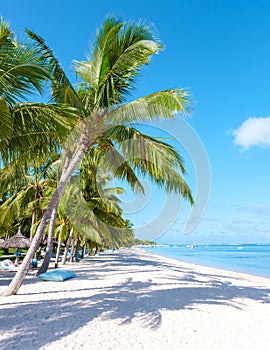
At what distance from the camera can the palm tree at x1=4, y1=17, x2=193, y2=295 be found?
6.78 meters

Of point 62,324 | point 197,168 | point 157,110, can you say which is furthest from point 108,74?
point 62,324

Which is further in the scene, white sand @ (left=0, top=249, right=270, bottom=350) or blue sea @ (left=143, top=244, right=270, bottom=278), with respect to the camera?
blue sea @ (left=143, top=244, right=270, bottom=278)

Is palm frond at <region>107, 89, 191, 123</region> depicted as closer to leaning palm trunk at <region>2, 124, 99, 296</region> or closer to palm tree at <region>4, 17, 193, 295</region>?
palm tree at <region>4, 17, 193, 295</region>

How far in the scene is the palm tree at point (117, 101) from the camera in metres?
6.78

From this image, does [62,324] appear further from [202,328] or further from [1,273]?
[1,273]

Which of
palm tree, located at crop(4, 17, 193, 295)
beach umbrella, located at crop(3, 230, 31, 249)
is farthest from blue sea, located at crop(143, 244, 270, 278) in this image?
palm tree, located at crop(4, 17, 193, 295)

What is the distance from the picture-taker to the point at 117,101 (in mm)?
7863

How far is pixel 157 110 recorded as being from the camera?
7121 millimetres

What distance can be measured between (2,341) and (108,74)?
5.81m

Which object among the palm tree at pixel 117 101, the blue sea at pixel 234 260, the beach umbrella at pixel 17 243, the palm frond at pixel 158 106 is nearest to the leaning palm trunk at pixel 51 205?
the palm tree at pixel 117 101

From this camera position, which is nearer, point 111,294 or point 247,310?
point 247,310

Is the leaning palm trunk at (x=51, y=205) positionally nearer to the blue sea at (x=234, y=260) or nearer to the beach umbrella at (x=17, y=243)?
the beach umbrella at (x=17, y=243)

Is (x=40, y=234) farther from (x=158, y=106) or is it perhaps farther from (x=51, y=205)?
(x=158, y=106)

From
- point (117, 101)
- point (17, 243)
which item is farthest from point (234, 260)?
point (117, 101)
